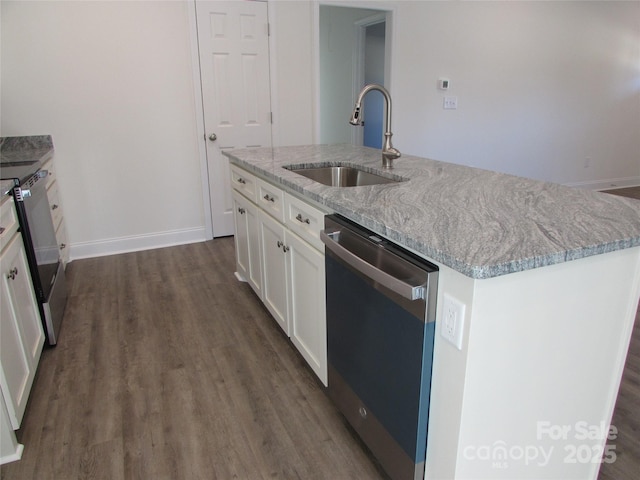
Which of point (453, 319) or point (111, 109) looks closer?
point (453, 319)

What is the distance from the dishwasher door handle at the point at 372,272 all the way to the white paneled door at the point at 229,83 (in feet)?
8.94

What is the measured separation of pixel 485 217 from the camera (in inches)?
50.5

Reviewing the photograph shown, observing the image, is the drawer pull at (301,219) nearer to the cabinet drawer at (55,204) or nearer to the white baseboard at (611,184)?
the cabinet drawer at (55,204)

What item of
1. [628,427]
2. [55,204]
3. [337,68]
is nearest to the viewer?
[628,427]

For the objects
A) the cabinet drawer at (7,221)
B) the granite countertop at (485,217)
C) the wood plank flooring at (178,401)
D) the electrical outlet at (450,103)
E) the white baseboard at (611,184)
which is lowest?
the wood plank flooring at (178,401)

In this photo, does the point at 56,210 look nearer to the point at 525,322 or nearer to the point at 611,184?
the point at 525,322

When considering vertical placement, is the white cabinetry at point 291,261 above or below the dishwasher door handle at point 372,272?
below

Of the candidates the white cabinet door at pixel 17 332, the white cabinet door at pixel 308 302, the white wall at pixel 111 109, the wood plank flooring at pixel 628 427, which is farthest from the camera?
the white wall at pixel 111 109

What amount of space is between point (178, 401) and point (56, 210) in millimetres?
2036

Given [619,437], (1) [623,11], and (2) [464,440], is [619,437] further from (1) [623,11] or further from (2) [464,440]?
(1) [623,11]

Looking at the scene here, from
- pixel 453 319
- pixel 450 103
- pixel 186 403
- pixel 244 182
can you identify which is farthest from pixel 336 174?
pixel 450 103

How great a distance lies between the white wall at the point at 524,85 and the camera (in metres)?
4.63

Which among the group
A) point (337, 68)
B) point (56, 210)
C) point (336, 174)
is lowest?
point (56, 210)

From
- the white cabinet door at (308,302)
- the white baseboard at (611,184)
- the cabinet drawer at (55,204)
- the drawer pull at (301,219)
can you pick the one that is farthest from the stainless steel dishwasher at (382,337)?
the white baseboard at (611,184)
